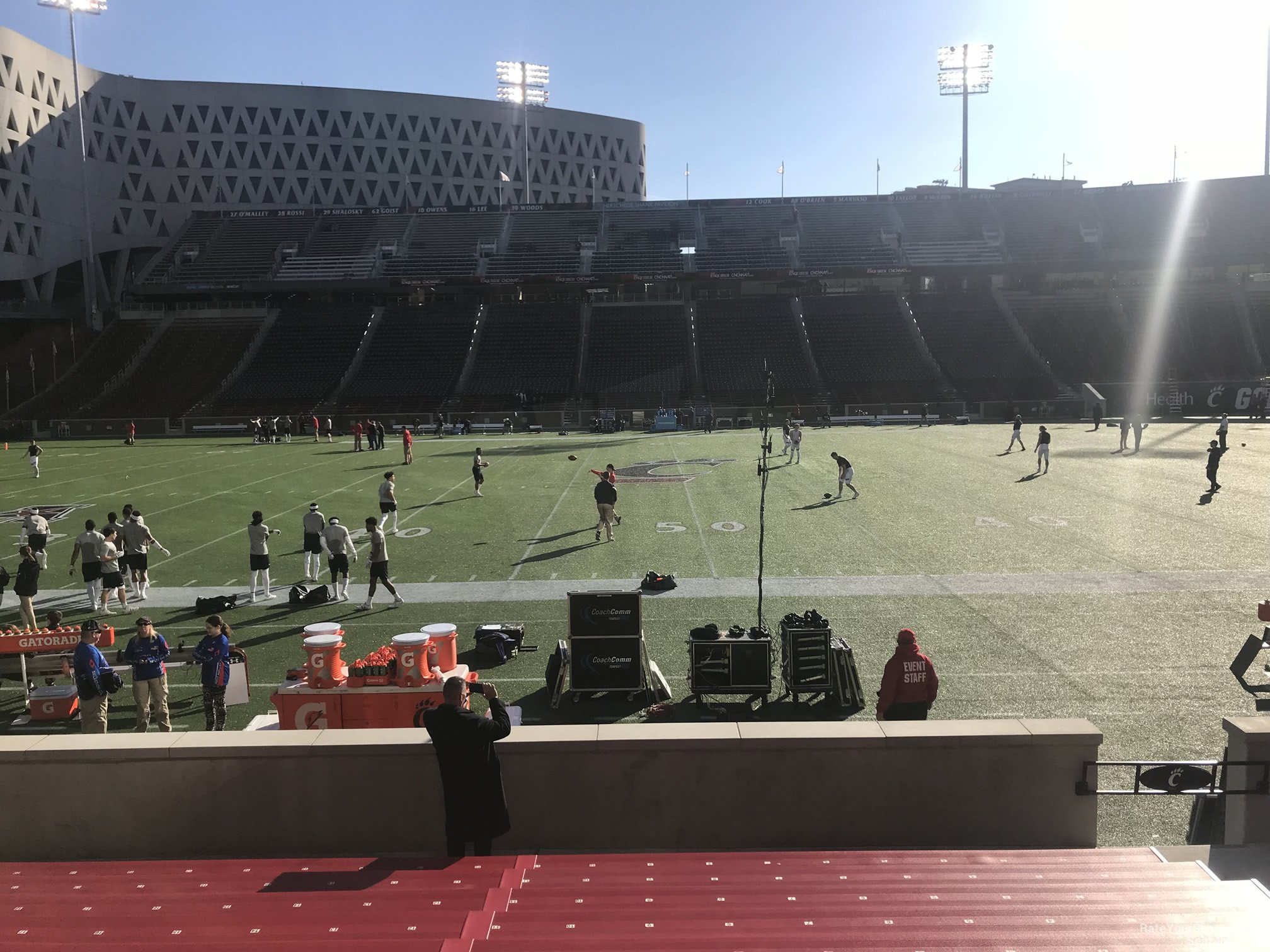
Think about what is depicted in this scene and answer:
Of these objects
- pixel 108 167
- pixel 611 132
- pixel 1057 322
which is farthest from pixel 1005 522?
pixel 611 132

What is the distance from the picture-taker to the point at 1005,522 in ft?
66.9

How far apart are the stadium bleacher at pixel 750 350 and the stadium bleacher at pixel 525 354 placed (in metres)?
9.25

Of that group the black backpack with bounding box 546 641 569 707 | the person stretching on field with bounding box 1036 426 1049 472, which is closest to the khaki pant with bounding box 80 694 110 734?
the black backpack with bounding box 546 641 569 707

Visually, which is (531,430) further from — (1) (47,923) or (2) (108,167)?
(2) (108,167)

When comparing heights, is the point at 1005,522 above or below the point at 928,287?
below

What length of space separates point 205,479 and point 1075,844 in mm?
29432

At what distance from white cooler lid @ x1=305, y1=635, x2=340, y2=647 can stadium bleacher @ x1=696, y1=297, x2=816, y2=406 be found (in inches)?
Result: 1864

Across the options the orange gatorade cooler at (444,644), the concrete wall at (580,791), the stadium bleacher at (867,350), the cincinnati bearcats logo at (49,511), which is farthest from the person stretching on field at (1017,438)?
the cincinnati bearcats logo at (49,511)

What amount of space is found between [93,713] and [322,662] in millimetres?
2592

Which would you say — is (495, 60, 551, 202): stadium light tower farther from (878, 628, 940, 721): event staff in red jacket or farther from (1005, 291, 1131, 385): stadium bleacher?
(878, 628, 940, 721): event staff in red jacket

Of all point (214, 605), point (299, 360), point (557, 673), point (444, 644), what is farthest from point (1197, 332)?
point (444, 644)

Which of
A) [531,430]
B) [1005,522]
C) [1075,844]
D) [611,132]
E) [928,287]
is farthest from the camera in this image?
[611,132]

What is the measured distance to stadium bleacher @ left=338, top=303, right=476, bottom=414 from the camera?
57.0 meters

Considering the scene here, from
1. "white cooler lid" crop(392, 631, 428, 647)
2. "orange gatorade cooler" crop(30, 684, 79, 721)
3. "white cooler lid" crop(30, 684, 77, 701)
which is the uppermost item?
"white cooler lid" crop(392, 631, 428, 647)
